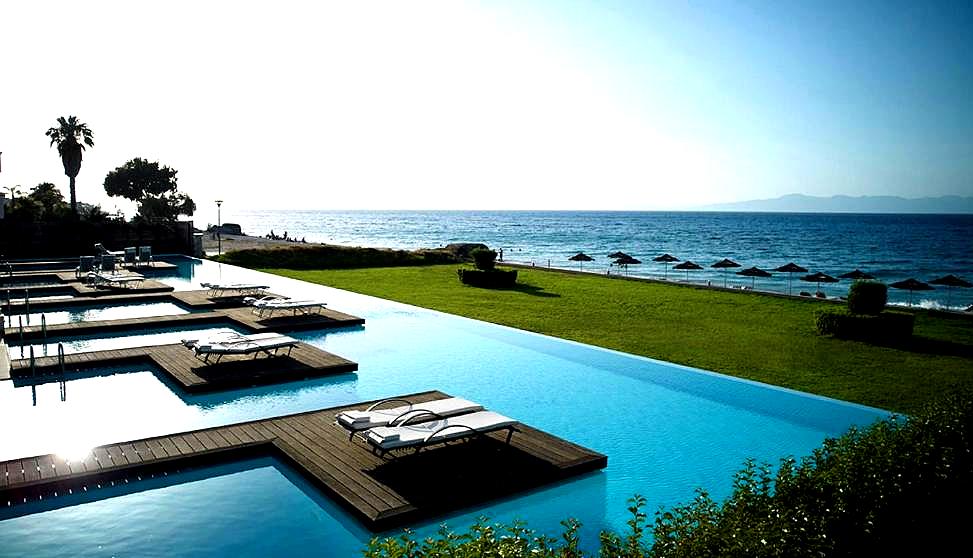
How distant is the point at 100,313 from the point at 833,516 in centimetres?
1759

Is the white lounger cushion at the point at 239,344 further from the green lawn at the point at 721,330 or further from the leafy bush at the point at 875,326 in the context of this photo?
the leafy bush at the point at 875,326

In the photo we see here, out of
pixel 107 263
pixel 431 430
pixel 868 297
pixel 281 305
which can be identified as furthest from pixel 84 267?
pixel 868 297

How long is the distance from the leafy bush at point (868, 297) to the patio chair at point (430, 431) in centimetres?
1108

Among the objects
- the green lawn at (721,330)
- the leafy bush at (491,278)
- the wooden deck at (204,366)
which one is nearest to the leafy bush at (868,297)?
the green lawn at (721,330)

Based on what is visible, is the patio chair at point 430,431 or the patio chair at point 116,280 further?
the patio chair at point 116,280

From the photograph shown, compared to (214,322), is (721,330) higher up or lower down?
lower down

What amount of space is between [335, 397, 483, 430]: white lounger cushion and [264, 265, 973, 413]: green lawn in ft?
19.4

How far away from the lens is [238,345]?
11.2 meters

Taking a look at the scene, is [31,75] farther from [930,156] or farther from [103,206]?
[930,156]

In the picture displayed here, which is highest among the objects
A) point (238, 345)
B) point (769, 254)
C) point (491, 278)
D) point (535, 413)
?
point (238, 345)

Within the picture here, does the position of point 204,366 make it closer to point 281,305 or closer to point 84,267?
point 281,305

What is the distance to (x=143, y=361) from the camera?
1205 centimetres

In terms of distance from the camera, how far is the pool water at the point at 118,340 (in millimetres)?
13008

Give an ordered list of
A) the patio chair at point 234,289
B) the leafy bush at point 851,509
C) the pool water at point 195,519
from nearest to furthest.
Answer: the leafy bush at point 851,509
the pool water at point 195,519
the patio chair at point 234,289
